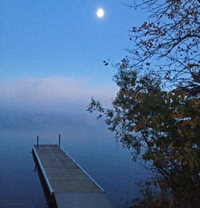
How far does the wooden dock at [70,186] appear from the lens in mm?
6734

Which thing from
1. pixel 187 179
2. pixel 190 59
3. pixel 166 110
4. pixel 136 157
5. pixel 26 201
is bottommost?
pixel 26 201

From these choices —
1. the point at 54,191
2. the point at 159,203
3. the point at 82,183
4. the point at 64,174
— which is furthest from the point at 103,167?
the point at 159,203

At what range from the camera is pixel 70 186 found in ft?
25.8

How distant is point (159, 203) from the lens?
5223 mm

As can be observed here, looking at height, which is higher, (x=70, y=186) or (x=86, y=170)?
(x=86, y=170)

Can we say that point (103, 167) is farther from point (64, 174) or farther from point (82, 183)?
point (82, 183)

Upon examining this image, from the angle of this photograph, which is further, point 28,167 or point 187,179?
point 28,167

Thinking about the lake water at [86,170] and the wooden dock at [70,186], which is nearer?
the wooden dock at [70,186]

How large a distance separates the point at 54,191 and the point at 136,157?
223 cm

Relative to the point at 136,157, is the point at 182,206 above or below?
below

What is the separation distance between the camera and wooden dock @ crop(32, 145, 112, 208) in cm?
673

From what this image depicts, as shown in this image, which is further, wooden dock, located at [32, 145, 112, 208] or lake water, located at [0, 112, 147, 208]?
lake water, located at [0, 112, 147, 208]

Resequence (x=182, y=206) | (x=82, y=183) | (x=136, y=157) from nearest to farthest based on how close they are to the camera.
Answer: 1. (x=182, y=206)
2. (x=136, y=157)
3. (x=82, y=183)

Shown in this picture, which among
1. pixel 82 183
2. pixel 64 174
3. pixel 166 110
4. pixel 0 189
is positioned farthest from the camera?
pixel 0 189
